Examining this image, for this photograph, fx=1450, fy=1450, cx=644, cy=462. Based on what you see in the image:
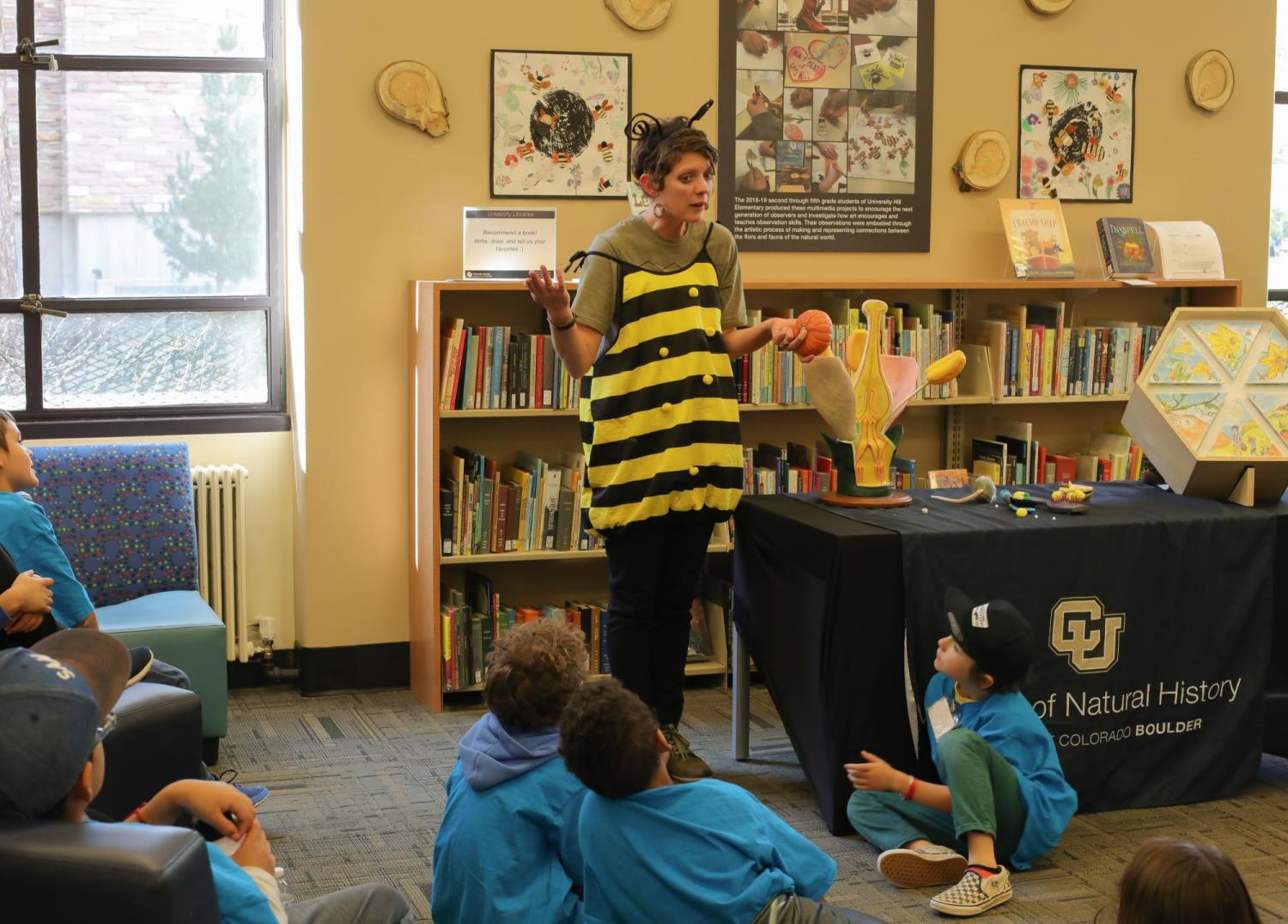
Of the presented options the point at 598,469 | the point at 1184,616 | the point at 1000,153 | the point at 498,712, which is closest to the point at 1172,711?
the point at 1184,616

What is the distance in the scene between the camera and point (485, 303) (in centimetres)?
470

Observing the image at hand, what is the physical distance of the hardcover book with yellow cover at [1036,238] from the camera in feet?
16.4

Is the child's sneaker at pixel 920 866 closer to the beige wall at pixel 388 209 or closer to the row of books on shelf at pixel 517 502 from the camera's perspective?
the row of books on shelf at pixel 517 502

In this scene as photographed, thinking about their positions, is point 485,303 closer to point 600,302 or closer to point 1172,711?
point 600,302

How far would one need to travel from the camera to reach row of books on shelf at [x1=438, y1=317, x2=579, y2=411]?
444cm

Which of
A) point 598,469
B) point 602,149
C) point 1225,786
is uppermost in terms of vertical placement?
point 602,149

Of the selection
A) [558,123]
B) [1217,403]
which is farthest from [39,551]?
[1217,403]

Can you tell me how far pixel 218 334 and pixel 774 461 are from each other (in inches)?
73.7

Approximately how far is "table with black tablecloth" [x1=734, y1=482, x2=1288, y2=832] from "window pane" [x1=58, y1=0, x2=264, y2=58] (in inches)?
93.2

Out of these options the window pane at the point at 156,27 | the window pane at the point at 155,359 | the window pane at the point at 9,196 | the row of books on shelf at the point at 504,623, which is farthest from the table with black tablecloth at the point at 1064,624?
the window pane at the point at 9,196

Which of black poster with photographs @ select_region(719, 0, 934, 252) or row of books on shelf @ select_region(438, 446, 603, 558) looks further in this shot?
black poster with photographs @ select_region(719, 0, 934, 252)

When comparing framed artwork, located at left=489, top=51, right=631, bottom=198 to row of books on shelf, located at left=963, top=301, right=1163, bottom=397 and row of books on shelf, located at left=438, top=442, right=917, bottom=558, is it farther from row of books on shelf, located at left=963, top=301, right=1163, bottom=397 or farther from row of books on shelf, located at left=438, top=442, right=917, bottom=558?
row of books on shelf, located at left=963, top=301, right=1163, bottom=397

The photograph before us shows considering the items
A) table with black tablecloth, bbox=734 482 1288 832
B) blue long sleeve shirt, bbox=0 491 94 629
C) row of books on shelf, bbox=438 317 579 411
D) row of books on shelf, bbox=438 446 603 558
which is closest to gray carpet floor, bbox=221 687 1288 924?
table with black tablecloth, bbox=734 482 1288 832

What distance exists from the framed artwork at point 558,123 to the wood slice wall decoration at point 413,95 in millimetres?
187
